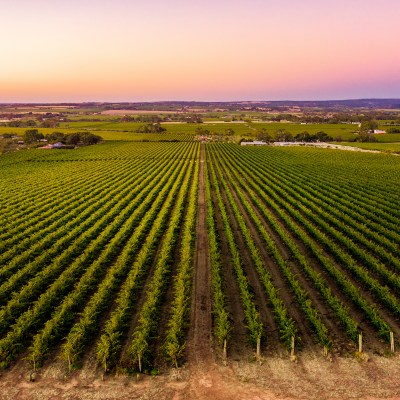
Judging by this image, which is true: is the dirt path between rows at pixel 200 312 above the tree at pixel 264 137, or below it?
below

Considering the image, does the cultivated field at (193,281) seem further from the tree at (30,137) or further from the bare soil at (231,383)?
the tree at (30,137)

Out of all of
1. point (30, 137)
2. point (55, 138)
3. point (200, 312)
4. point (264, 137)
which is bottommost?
point (200, 312)

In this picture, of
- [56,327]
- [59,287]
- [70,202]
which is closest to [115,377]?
[56,327]

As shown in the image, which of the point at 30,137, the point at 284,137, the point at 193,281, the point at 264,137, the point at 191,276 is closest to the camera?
the point at 193,281

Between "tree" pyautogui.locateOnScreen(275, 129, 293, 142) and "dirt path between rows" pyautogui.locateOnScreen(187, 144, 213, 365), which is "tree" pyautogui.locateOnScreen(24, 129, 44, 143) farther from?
"dirt path between rows" pyautogui.locateOnScreen(187, 144, 213, 365)

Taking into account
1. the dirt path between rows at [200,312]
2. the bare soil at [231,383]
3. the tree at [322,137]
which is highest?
the tree at [322,137]

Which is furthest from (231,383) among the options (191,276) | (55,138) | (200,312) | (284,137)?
(284,137)

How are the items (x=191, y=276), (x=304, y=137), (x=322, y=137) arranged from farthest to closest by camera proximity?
(x=304, y=137), (x=322, y=137), (x=191, y=276)

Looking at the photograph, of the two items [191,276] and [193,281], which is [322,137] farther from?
[193,281]

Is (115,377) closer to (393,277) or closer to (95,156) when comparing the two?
(393,277)

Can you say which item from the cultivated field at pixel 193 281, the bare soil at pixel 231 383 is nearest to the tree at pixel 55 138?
the cultivated field at pixel 193 281

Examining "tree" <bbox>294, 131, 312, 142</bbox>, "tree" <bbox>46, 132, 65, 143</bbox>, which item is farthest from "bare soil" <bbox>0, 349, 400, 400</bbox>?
"tree" <bbox>294, 131, 312, 142</bbox>
